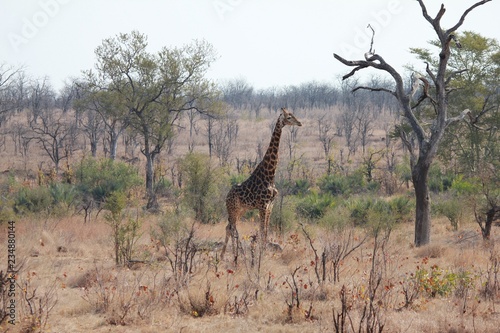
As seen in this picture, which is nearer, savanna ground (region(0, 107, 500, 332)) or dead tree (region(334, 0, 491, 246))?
savanna ground (region(0, 107, 500, 332))

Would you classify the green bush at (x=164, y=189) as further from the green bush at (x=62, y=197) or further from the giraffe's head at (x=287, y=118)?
the giraffe's head at (x=287, y=118)

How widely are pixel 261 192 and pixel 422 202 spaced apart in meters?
3.45

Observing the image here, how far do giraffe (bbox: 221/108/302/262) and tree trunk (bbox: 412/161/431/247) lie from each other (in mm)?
2927

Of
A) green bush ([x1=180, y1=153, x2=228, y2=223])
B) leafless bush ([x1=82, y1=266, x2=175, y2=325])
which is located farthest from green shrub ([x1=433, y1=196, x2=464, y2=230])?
leafless bush ([x1=82, y1=266, x2=175, y2=325])

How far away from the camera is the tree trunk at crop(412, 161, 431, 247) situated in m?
11.5

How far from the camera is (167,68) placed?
27062 millimetres

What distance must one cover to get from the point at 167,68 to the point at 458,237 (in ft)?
57.7

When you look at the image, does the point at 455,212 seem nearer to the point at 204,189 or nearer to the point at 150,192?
the point at 204,189

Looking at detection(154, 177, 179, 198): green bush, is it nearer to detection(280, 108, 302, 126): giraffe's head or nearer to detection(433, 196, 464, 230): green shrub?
detection(433, 196, 464, 230): green shrub

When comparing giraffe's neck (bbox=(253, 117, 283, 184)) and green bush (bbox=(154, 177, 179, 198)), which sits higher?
giraffe's neck (bbox=(253, 117, 283, 184))

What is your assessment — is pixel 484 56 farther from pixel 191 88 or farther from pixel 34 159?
pixel 34 159

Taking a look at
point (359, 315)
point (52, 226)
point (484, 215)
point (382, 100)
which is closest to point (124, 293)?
point (359, 315)

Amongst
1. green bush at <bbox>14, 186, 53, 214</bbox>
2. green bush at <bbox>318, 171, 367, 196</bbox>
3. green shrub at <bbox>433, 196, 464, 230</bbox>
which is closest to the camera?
green shrub at <bbox>433, 196, 464, 230</bbox>

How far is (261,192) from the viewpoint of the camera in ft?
33.8
